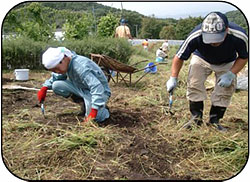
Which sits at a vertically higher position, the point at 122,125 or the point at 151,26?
the point at 122,125

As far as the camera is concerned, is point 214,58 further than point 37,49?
No

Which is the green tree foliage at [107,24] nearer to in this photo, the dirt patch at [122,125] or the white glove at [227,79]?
the dirt patch at [122,125]

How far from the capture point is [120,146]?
2621mm

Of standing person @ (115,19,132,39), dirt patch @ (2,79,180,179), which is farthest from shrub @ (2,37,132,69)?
dirt patch @ (2,79,180,179)

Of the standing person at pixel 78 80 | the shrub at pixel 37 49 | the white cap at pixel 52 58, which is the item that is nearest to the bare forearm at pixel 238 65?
the standing person at pixel 78 80

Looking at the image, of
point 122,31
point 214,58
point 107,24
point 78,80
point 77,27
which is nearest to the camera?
point 214,58

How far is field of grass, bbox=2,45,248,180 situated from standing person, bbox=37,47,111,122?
21cm

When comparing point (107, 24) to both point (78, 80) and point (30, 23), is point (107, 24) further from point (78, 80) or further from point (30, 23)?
point (78, 80)

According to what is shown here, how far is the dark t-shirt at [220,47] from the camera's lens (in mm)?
2756

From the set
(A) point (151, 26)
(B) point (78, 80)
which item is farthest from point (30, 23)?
(A) point (151, 26)

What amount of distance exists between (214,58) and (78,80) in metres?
1.54

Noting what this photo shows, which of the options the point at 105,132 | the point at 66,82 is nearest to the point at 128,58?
the point at 66,82

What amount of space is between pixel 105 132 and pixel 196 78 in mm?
1197

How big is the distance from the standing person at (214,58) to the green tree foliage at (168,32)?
59.3 ft
